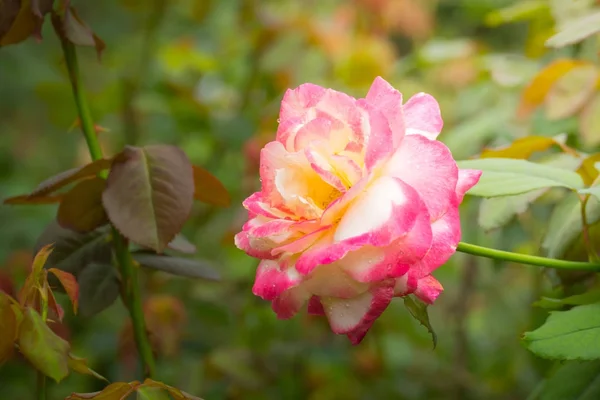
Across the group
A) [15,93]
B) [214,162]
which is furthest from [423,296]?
[15,93]

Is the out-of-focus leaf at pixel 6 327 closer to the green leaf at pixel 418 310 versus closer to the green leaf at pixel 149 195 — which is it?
the green leaf at pixel 149 195

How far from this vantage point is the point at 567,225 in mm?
550

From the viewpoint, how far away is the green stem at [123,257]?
543 mm

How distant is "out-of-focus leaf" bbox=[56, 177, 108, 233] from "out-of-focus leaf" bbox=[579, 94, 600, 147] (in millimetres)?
459

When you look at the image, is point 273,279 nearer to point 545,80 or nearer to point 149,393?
point 149,393

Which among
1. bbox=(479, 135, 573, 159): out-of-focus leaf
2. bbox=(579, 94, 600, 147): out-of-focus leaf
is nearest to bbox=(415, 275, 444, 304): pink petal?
bbox=(479, 135, 573, 159): out-of-focus leaf

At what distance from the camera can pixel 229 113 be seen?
51.6 inches

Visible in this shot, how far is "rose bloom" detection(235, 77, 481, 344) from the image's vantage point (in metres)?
0.38

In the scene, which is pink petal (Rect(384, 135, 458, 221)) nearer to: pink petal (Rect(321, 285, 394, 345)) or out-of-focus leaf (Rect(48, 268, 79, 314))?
pink petal (Rect(321, 285, 394, 345))

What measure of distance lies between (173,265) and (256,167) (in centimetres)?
59

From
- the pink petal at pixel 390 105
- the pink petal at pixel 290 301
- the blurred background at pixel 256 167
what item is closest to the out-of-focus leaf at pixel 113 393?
the pink petal at pixel 290 301

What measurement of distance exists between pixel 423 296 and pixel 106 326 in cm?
96

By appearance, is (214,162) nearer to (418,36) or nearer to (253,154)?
(253,154)

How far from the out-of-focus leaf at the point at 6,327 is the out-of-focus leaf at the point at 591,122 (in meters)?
0.54
